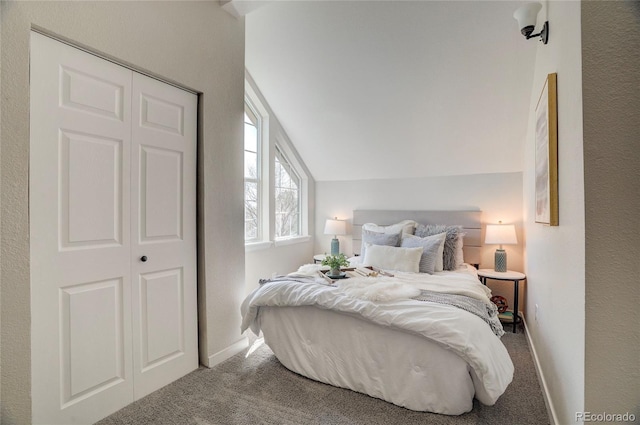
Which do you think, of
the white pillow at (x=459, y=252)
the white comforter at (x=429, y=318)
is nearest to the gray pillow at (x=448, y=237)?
the white pillow at (x=459, y=252)

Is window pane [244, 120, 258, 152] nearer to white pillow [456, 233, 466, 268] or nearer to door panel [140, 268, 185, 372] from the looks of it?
door panel [140, 268, 185, 372]

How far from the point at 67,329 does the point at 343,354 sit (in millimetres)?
1591

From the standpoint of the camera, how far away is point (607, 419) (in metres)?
1.16

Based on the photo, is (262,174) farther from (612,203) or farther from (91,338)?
(612,203)

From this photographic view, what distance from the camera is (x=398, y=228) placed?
13.0 feet

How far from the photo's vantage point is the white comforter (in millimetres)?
1737

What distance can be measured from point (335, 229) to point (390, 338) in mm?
2706

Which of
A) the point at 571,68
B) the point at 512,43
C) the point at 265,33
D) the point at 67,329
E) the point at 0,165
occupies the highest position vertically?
the point at 265,33

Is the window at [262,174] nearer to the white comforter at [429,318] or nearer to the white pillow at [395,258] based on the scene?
the white pillow at [395,258]

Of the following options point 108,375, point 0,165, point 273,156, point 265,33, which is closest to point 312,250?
point 273,156

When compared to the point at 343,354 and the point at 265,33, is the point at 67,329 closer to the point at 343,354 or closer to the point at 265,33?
the point at 343,354

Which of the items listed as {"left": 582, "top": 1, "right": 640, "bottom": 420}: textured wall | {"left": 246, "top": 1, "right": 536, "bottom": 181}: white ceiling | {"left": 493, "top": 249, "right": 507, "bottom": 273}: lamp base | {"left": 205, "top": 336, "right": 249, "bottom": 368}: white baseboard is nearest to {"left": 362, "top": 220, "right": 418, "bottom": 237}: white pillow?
{"left": 246, "top": 1, "right": 536, "bottom": 181}: white ceiling

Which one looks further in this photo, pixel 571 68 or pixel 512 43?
pixel 512 43

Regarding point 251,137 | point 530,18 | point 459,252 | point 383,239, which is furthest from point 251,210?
point 530,18
